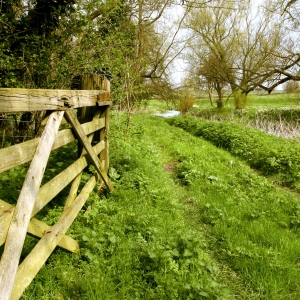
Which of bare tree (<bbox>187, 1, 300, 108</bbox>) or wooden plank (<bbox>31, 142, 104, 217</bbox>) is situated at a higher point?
bare tree (<bbox>187, 1, 300, 108</bbox>)

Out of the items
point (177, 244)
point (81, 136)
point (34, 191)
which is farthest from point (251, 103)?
point (34, 191)

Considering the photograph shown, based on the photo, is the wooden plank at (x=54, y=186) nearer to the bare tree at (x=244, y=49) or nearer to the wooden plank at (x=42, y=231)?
the wooden plank at (x=42, y=231)

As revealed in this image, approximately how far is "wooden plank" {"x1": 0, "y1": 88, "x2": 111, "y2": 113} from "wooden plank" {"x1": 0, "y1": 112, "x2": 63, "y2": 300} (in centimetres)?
15

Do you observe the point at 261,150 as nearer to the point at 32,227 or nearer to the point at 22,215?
the point at 32,227

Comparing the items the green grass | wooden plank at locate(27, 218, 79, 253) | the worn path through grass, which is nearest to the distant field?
the worn path through grass

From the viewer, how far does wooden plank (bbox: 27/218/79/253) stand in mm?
1947

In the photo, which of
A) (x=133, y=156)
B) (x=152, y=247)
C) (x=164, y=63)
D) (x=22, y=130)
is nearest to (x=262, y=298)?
(x=152, y=247)

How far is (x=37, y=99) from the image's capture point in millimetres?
1778

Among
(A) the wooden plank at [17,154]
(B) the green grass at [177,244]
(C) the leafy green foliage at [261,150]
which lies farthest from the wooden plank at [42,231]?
(C) the leafy green foliage at [261,150]

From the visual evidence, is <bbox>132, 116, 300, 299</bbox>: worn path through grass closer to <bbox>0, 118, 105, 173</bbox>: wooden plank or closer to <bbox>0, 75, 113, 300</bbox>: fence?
<bbox>0, 75, 113, 300</bbox>: fence

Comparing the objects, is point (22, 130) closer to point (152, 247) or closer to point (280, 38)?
point (152, 247)

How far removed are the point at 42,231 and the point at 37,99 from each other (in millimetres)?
1147

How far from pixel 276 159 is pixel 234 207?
3.30 meters

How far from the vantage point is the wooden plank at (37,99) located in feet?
4.90
